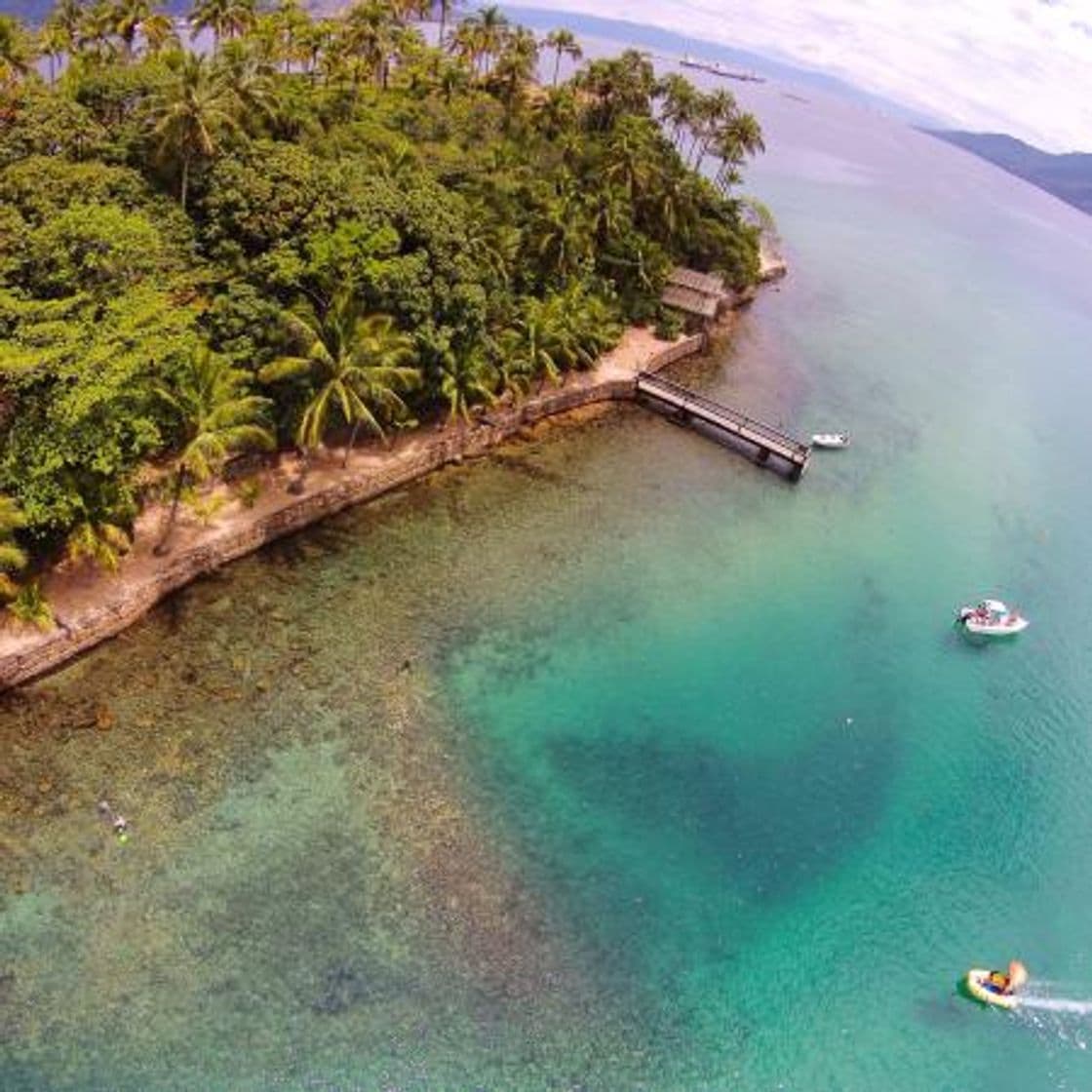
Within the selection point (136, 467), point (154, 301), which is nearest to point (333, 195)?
point (154, 301)

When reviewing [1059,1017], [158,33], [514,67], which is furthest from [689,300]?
[1059,1017]

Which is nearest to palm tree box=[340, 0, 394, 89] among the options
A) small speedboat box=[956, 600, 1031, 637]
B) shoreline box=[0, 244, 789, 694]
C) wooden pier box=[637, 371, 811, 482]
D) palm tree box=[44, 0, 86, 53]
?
palm tree box=[44, 0, 86, 53]

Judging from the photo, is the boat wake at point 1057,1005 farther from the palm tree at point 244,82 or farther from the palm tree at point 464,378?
the palm tree at point 244,82

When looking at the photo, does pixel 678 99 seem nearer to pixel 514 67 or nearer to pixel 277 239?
pixel 514 67

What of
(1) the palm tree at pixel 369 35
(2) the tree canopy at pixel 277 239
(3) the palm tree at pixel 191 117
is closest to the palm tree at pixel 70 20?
(2) the tree canopy at pixel 277 239

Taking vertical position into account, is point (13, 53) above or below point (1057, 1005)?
above

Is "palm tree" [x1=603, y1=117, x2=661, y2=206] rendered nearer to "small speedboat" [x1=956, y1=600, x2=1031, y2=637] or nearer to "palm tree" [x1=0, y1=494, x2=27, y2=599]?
"small speedboat" [x1=956, y1=600, x2=1031, y2=637]
